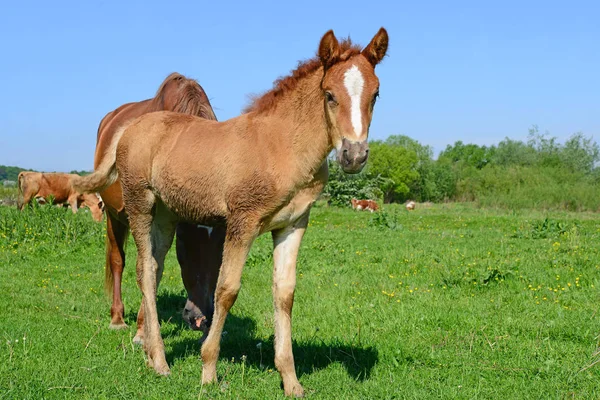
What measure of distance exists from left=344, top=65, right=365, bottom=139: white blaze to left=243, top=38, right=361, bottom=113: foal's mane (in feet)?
1.18

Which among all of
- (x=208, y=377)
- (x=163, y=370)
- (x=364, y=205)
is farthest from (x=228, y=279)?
(x=364, y=205)

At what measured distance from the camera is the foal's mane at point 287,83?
14.5 ft

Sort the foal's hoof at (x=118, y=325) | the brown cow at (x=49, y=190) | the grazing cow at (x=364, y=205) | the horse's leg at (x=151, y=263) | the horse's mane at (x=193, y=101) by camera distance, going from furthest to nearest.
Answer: the grazing cow at (x=364, y=205)
the brown cow at (x=49, y=190)
the foal's hoof at (x=118, y=325)
the horse's mane at (x=193, y=101)
the horse's leg at (x=151, y=263)

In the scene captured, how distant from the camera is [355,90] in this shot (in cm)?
402

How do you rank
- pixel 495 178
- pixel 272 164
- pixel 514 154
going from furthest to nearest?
1. pixel 514 154
2. pixel 495 178
3. pixel 272 164

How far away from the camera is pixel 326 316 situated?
275 inches

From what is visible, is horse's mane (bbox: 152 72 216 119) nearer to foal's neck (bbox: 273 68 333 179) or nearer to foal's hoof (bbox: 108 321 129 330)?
foal's neck (bbox: 273 68 333 179)

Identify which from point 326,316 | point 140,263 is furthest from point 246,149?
point 326,316

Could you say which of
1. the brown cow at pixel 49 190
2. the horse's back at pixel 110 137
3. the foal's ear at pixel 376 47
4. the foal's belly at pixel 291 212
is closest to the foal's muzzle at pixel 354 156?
the foal's belly at pixel 291 212

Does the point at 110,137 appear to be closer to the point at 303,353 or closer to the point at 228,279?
the point at 228,279

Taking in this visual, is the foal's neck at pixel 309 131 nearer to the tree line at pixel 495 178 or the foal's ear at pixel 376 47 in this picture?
the foal's ear at pixel 376 47

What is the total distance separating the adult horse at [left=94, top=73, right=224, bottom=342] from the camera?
549 cm

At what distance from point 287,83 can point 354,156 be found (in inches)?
47.3

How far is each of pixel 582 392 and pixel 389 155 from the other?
3068 inches
